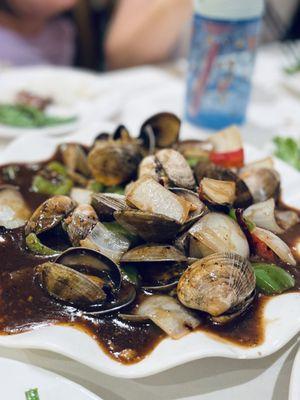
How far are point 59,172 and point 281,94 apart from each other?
1.63 meters

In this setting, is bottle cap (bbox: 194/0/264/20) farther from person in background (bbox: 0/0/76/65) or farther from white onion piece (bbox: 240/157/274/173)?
person in background (bbox: 0/0/76/65)

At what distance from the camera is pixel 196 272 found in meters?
1.05

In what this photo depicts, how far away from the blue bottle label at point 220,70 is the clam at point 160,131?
622 millimetres

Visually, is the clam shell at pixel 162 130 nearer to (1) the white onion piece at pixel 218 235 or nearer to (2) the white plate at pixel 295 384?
(1) the white onion piece at pixel 218 235

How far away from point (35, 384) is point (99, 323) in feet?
0.58

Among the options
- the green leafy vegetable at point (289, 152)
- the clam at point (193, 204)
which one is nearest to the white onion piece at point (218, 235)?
the clam at point (193, 204)

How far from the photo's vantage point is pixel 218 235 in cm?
116

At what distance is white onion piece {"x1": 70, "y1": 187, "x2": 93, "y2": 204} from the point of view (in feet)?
4.61

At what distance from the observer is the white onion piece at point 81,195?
1404 millimetres

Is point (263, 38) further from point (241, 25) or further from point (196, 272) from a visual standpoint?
point (196, 272)

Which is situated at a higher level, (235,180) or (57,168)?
(235,180)

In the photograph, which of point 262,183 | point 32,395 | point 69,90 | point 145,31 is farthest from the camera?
point 145,31

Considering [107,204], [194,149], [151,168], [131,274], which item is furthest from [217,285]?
[194,149]

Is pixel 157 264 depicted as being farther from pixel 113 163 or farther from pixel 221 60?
pixel 221 60
